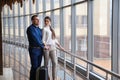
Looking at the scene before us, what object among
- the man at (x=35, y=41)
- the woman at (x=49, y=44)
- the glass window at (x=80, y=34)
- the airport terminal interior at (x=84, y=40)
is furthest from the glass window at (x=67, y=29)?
the man at (x=35, y=41)

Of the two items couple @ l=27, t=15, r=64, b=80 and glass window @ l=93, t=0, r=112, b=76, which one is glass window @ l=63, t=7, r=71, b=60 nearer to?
glass window @ l=93, t=0, r=112, b=76

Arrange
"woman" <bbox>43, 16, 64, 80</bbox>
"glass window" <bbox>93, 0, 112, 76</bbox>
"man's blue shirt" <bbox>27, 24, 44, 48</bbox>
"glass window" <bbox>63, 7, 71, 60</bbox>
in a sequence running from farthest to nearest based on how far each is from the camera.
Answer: "glass window" <bbox>63, 7, 71, 60</bbox>
"glass window" <bbox>93, 0, 112, 76</bbox>
"woman" <bbox>43, 16, 64, 80</bbox>
"man's blue shirt" <bbox>27, 24, 44, 48</bbox>

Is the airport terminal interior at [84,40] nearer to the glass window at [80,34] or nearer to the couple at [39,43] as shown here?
the glass window at [80,34]

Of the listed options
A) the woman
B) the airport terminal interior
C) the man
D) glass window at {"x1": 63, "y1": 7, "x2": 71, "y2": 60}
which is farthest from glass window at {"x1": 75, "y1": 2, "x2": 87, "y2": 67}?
the man

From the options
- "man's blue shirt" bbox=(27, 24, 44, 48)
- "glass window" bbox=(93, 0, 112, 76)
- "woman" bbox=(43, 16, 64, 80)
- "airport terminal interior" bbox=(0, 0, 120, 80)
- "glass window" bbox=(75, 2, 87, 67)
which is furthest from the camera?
"glass window" bbox=(75, 2, 87, 67)

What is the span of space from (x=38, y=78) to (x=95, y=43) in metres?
5.36

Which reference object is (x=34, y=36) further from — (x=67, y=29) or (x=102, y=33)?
(x=67, y=29)

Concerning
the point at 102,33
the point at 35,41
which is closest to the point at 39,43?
the point at 35,41

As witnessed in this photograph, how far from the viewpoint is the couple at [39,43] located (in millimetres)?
4715

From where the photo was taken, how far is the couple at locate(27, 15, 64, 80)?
471 centimetres

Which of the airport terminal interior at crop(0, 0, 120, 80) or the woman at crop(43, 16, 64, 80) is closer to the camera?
the airport terminal interior at crop(0, 0, 120, 80)

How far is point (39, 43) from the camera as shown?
4707mm

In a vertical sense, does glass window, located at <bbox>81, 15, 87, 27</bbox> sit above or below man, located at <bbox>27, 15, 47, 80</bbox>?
above

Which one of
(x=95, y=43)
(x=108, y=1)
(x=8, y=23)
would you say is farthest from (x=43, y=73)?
(x=8, y=23)
